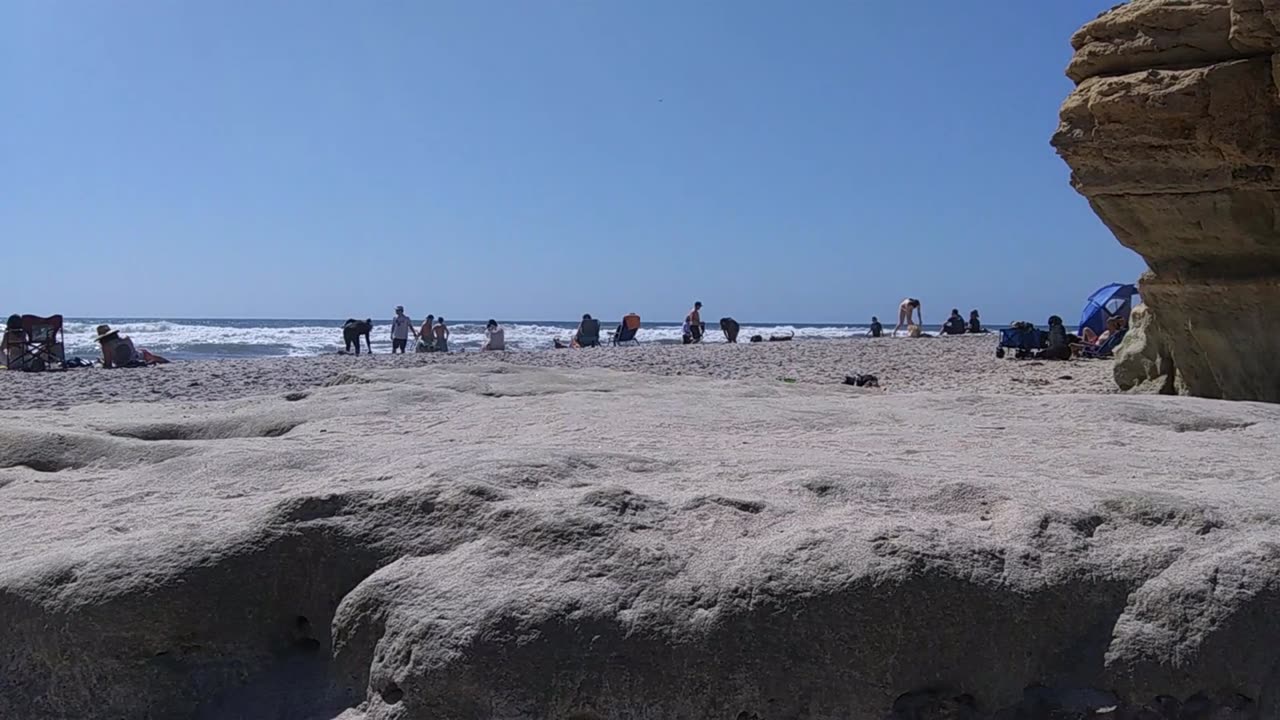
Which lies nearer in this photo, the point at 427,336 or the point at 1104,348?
the point at 1104,348

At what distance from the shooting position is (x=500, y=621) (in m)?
2.69

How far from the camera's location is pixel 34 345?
1883cm

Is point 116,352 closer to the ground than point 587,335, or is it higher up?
closer to the ground

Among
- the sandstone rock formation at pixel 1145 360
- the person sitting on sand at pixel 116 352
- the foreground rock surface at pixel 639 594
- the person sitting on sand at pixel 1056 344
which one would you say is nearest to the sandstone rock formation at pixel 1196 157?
the sandstone rock formation at pixel 1145 360

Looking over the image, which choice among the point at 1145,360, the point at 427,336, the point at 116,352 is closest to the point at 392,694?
the point at 1145,360

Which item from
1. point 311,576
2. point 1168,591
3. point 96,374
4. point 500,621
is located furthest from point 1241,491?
point 96,374

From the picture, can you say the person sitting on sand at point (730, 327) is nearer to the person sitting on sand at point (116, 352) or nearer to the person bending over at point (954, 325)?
the person bending over at point (954, 325)

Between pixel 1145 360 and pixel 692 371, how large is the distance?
7.36 metres

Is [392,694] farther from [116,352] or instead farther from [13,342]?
[13,342]

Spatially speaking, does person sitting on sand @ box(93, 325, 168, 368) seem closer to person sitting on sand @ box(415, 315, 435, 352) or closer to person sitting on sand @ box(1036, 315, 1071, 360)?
person sitting on sand @ box(415, 315, 435, 352)

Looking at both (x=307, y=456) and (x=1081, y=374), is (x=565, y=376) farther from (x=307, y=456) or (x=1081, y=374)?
(x=1081, y=374)

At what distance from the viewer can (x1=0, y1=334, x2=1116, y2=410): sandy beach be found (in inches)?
471

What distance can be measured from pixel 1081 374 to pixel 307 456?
1137 cm

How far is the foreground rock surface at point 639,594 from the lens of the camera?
2.68 metres
